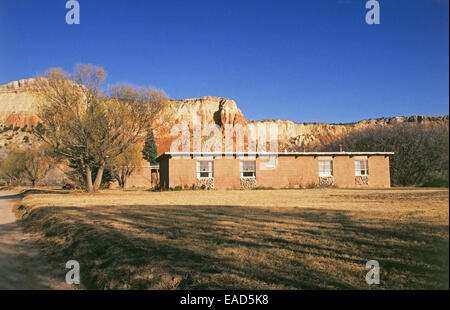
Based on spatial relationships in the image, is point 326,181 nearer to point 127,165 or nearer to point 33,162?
point 127,165

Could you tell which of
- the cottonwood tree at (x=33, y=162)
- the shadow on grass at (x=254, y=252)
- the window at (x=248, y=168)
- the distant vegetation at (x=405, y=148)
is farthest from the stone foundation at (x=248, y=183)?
the cottonwood tree at (x=33, y=162)

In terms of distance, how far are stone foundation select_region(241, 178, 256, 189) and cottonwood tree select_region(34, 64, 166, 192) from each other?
8.18 meters

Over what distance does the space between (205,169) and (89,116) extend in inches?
353

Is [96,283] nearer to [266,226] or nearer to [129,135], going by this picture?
[266,226]

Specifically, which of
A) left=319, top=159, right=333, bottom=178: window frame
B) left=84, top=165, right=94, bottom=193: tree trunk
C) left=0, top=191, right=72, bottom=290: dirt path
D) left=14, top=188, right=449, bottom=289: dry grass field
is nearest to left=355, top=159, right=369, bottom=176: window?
left=319, top=159, right=333, bottom=178: window frame

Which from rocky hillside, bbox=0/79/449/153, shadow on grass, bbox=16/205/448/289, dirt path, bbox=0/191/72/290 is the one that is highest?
rocky hillside, bbox=0/79/449/153

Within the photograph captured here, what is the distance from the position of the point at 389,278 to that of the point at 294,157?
78.0ft

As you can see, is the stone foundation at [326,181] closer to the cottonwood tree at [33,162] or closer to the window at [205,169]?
the window at [205,169]

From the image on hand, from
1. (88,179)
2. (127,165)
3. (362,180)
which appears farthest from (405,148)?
(88,179)

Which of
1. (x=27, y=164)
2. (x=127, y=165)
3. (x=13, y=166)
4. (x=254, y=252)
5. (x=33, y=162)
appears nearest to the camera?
(x=254, y=252)

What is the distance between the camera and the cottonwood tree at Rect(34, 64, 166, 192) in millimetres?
23406

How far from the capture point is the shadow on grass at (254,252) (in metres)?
4.17

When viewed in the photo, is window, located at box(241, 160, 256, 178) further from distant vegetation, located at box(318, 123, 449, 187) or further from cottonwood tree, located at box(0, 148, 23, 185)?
cottonwood tree, located at box(0, 148, 23, 185)

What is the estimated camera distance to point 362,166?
28.7 m
